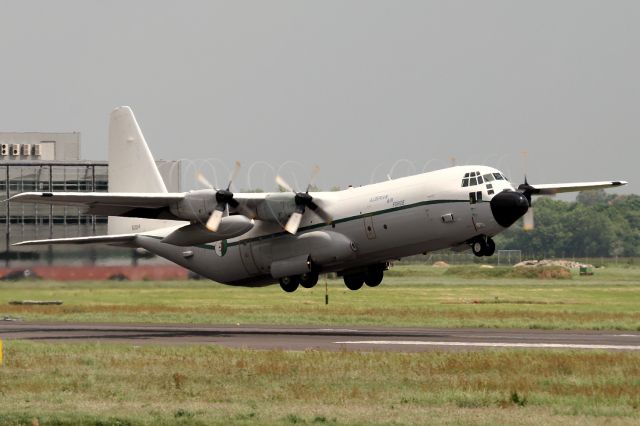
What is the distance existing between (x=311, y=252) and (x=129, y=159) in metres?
14.0

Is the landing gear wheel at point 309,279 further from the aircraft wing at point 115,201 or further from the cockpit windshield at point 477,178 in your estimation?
the cockpit windshield at point 477,178

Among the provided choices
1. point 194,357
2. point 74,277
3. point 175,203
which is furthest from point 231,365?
point 74,277

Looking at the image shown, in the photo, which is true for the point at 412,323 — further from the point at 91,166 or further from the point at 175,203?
the point at 91,166

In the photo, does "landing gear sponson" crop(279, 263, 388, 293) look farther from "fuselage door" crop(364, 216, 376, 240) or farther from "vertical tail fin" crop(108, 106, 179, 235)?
"vertical tail fin" crop(108, 106, 179, 235)

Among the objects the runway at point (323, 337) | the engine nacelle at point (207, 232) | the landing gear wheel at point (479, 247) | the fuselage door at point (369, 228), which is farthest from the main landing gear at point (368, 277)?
the landing gear wheel at point (479, 247)

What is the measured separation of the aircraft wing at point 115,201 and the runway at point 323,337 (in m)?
5.30

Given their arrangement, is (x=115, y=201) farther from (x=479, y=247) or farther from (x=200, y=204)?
(x=479, y=247)

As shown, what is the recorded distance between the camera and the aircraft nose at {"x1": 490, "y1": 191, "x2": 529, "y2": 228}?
42.6 m

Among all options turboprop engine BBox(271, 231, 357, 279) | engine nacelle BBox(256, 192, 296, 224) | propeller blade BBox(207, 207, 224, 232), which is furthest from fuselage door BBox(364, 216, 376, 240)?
propeller blade BBox(207, 207, 224, 232)

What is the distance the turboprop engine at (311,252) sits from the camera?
47.1 metres

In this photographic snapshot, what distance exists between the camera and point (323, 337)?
44.4 metres

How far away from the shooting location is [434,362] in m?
34.3

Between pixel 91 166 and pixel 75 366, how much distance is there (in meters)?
77.7

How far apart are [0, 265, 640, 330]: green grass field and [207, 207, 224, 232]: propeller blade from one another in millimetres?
10392
